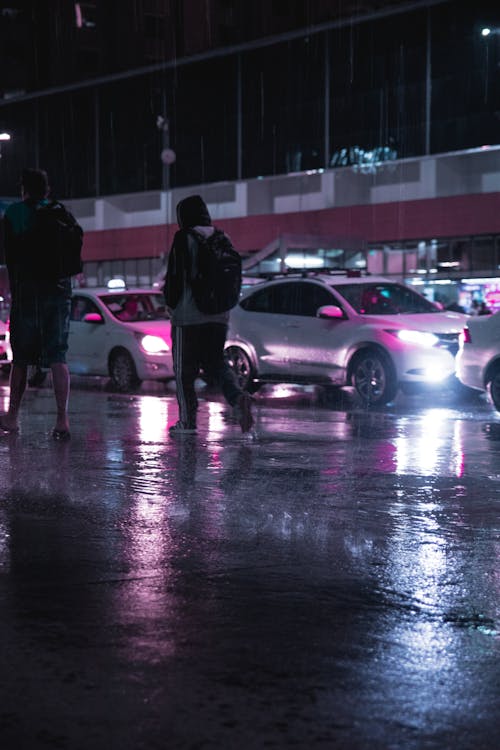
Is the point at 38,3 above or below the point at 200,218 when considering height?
above

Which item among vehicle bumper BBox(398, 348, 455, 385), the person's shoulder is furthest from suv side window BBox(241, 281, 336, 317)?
the person's shoulder

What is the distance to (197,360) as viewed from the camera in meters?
10.2

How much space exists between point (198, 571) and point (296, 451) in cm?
406

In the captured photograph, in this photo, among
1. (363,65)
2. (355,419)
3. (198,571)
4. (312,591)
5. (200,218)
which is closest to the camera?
(312,591)

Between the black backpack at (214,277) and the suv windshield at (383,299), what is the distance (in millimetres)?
6294

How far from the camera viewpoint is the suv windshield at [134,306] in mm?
19125

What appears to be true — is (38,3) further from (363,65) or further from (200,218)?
(200,218)

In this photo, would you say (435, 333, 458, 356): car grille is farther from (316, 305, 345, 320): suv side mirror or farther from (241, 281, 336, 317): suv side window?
(241, 281, 336, 317): suv side window

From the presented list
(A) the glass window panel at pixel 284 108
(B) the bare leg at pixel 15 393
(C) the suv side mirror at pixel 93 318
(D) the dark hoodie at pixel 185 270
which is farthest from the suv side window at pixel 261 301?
(A) the glass window panel at pixel 284 108

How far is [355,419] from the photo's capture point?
39.7 ft

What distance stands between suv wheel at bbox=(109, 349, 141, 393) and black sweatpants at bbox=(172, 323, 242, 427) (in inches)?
303

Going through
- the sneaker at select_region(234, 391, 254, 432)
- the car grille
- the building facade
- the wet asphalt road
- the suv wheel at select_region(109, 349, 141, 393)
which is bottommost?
the wet asphalt road

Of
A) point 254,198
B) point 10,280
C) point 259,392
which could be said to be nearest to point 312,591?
point 10,280

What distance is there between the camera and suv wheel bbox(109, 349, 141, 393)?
715 inches
